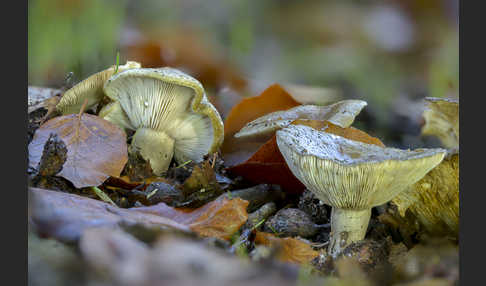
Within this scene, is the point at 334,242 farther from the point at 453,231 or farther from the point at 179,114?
the point at 179,114

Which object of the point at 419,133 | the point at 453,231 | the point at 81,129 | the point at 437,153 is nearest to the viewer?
the point at 437,153

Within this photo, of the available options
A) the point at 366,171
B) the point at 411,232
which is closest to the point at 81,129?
the point at 366,171

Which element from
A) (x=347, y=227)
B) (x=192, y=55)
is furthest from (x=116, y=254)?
(x=192, y=55)

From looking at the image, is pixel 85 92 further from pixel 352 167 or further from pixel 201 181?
pixel 352 167

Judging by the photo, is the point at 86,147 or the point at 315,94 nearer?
the point at 86,147

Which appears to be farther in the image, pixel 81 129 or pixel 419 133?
pixel 419 133

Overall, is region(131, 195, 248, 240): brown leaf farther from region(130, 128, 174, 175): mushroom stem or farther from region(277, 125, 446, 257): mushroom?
region(130, 128, 174, 175): mushroom stem

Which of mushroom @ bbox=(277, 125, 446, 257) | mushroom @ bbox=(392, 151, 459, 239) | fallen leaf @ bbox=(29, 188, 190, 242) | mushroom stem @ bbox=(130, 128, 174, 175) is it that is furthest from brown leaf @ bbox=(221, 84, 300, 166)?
fallen leaf @ bbox=(29, 188, 190, 242)
